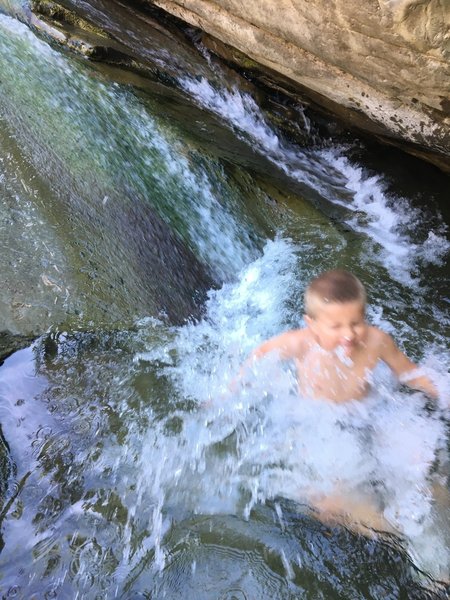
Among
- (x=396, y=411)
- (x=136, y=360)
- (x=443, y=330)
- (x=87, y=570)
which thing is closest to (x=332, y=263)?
(x=443, y=330)

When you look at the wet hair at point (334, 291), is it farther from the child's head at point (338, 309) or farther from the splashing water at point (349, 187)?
the splashing water at point (349, 187)

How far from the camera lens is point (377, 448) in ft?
8.60

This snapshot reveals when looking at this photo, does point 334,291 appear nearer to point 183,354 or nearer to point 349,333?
point 349,333

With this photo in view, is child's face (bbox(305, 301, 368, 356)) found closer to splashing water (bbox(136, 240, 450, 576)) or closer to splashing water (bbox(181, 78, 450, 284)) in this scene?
splashing water (bbox(136, 240, 450, 576))

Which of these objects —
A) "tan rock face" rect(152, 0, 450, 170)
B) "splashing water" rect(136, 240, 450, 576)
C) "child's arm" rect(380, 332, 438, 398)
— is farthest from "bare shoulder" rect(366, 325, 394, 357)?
"tan rock face" rect(152, 0, 450, 170)

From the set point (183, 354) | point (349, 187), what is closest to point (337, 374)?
point (183, 354)

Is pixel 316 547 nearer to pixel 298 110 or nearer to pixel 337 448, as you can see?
pixel 337 448

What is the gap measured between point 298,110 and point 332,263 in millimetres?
2385

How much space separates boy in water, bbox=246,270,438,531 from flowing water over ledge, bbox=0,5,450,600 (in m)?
0.09

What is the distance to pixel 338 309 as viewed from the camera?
7.97ft

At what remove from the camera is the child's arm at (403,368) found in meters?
2.64

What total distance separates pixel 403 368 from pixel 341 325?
0.52 meters

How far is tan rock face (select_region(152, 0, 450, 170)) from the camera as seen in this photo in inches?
120

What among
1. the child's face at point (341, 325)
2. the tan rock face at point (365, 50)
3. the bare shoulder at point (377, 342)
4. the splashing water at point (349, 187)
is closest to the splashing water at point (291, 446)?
the bare shoulder at point (377, 342)
